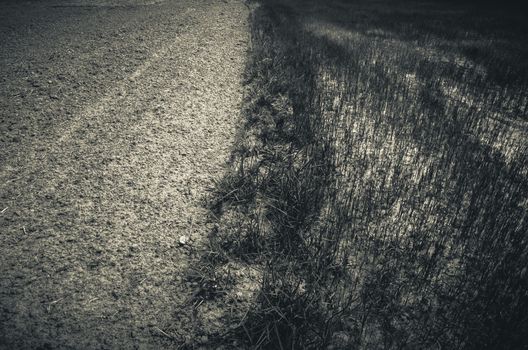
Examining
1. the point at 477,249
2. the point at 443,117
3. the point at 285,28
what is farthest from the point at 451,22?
the point at 477,249

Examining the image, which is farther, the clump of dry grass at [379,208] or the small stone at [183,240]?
the small stone at [183,240]

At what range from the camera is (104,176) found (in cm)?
284

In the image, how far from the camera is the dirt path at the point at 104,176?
1.85 meters

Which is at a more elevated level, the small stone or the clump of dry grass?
the clump of dry grass

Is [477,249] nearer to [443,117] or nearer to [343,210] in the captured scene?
[343,210]

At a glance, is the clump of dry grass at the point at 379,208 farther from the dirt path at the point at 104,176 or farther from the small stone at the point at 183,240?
the dirt path at the point at 104,176

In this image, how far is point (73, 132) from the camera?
3336mm

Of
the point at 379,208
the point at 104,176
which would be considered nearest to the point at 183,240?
the point at 104,176

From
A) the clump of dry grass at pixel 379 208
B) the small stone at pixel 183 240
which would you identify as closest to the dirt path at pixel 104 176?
the small stone at pixel 183 240

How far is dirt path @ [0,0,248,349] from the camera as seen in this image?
1849 millimetres

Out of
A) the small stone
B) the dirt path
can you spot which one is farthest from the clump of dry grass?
the dirt path

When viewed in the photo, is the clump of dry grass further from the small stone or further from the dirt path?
the dirt path

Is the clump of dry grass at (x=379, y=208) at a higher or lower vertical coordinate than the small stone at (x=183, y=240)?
higher

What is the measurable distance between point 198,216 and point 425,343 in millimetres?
1884
